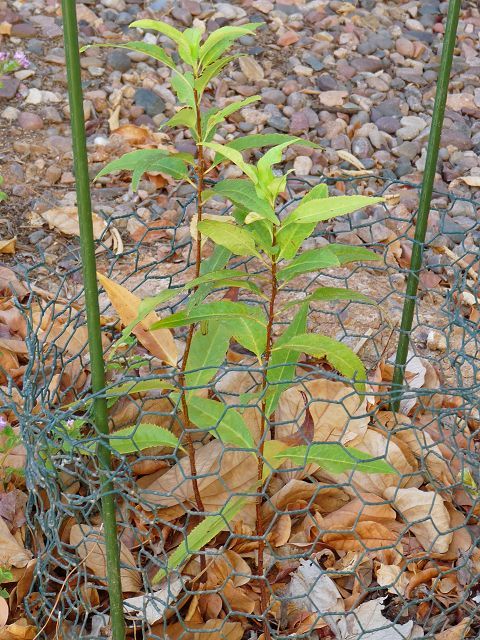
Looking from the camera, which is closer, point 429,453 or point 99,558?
point 99,558

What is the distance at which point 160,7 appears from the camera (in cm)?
334

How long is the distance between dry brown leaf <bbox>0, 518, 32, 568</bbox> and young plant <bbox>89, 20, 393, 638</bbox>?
0.32m

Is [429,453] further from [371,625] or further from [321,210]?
[321,210]

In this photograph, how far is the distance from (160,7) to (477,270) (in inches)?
61.0

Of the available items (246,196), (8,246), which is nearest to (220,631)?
(246,196)

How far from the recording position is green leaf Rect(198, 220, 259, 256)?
1.37 meters

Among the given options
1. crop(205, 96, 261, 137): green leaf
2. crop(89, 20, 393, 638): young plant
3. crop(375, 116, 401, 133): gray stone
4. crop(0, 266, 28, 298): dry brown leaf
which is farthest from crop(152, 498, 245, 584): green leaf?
crop(375, 116, 401, 133): gray stone

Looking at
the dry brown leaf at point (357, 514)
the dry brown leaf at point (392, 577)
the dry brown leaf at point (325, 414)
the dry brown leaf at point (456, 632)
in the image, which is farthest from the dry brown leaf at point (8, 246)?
the dry brown leaf at point (456, 632)

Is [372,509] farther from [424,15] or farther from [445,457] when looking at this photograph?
[424,15]

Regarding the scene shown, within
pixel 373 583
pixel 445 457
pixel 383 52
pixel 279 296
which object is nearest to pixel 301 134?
pixel 383 52

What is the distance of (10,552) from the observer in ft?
5.40

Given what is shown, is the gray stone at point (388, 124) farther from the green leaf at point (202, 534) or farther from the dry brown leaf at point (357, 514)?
the green leaf at point (202, 534)

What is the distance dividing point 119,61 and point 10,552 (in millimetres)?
1914

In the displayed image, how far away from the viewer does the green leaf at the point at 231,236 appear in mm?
1369
